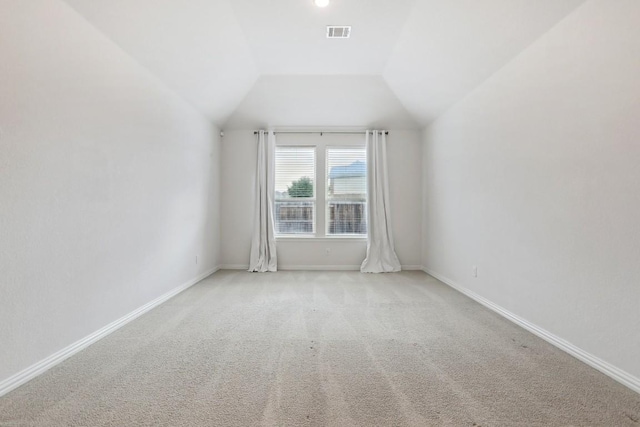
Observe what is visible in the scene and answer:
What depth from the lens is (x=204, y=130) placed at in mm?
4301

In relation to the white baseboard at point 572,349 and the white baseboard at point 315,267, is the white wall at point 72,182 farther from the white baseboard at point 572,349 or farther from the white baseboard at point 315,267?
the white baseboard at point 572,349

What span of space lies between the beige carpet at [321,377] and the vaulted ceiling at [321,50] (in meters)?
2.42

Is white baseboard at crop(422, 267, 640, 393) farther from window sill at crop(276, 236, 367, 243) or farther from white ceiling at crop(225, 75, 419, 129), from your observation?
white ceiling at crop(225, 75, 419, 129)

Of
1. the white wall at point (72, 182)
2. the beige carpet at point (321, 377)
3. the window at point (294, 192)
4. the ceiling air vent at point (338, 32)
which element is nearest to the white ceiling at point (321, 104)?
the window at point (294, 192)

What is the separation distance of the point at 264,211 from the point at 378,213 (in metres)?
1.95

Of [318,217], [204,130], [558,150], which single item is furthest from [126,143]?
[558,150]

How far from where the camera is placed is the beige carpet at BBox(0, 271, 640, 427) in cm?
140

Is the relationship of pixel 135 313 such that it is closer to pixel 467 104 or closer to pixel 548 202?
pixel 548 202

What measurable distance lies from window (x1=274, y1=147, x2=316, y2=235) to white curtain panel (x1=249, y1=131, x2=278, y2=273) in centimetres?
20

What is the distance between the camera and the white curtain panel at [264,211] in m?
4.84

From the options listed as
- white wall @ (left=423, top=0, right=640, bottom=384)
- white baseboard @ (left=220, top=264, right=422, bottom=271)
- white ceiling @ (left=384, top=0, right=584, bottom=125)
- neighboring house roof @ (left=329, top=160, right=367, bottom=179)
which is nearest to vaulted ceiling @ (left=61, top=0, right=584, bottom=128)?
white ceiling @ (left=384, top=0, right=584, bottom=125)

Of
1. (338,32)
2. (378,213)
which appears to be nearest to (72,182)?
(338,32)

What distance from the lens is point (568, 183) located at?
2.06 metres

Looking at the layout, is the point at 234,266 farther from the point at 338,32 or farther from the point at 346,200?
the point at 338,32
